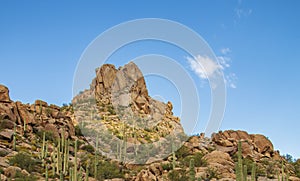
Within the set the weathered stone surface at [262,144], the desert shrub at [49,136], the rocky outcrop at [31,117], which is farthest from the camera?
the weathered stone surface at [262,144]

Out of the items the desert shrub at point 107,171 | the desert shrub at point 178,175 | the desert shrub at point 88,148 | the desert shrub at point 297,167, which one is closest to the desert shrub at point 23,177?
the desert shrub at point 107,171

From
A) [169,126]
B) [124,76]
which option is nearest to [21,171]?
[169,126]

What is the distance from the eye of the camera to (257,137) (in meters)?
44.6

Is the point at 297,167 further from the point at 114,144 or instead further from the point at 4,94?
the point at 4,94

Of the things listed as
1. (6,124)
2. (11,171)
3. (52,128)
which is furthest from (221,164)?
(6,124)

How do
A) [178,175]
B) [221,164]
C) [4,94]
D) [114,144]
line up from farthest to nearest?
[114,144] < [4,94] < [221,164] < [178,175]

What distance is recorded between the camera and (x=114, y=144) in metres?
45.3

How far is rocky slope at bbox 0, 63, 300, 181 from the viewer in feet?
92.4

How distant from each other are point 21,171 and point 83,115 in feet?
109

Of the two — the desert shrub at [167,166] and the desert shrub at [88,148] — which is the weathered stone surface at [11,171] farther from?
the desert shrub at [88,148]

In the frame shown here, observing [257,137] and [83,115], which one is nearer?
[257,137]

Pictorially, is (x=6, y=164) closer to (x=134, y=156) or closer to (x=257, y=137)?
(x=134, y=156)

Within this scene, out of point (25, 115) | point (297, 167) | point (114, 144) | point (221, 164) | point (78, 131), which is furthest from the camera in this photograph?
point (78, 131)

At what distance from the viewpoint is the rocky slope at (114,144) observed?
2817 cm
